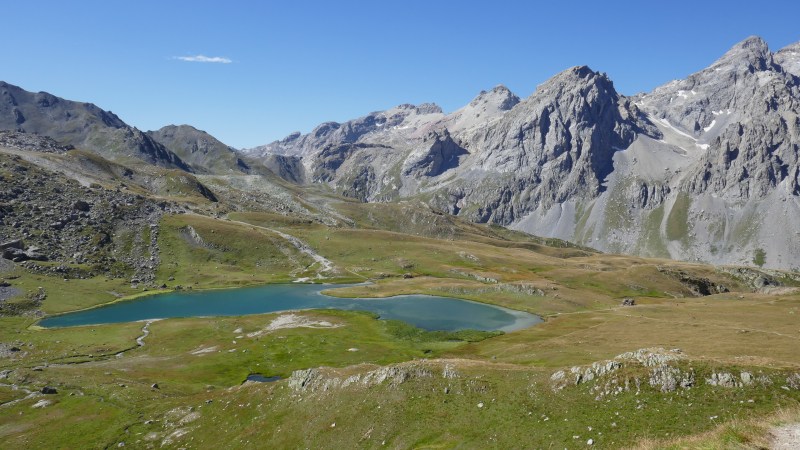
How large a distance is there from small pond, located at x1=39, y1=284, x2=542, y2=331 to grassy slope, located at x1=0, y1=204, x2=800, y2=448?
7912 millimetres

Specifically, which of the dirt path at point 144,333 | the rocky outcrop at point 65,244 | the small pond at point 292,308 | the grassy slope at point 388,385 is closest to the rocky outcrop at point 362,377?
the grassy slope at point 388,385

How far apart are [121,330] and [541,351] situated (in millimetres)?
97325

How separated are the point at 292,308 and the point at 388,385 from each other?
334 feet

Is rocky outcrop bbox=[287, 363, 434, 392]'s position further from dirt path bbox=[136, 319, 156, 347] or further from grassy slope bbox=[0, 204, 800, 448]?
dirt path bbox=[136, 319, 156, 347]

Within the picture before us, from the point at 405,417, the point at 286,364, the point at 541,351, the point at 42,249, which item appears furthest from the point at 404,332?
the point at 42,249

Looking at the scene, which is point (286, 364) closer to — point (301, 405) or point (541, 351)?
point (301, 405)

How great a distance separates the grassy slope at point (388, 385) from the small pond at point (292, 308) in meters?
7.91

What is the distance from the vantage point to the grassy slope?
33.3m

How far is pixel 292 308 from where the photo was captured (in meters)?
142

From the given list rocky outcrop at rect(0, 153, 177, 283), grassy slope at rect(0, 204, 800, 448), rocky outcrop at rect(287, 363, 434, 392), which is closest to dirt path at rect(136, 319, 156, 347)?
grassy slope at rect(0, 204, 800, 448)

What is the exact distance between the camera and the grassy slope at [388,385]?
109 ft

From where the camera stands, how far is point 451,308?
136625mm

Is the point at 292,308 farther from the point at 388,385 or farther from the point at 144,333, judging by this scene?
the point at 388,385

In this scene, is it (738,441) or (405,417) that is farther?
(405,417)
